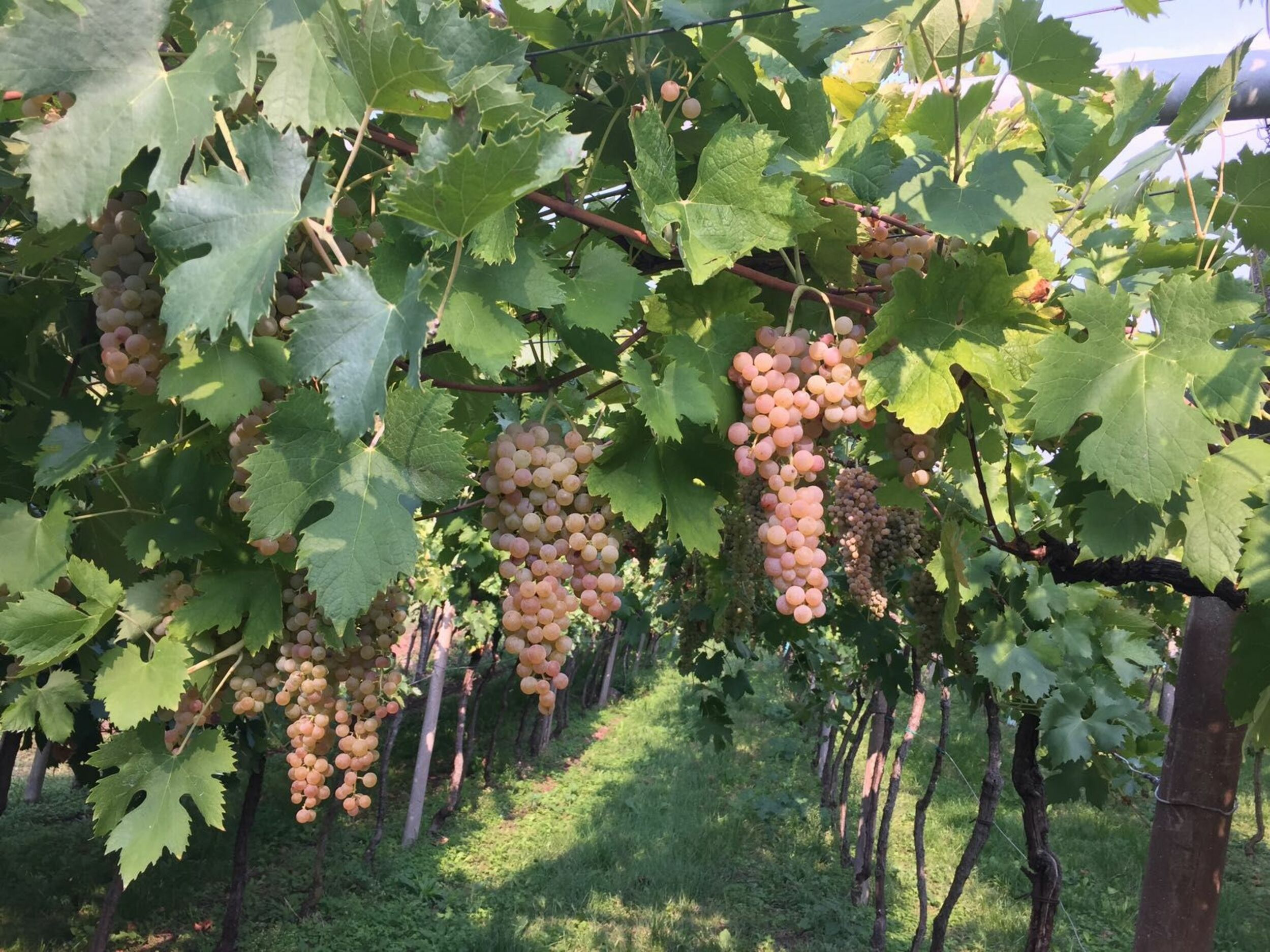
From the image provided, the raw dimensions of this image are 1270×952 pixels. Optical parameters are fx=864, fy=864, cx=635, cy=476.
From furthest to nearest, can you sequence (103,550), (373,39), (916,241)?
(103,550), (916,241), (373,39)

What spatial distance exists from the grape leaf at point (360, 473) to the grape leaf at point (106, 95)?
30 cm

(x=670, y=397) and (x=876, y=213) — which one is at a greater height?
(x=876, y=213)

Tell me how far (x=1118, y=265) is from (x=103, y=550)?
6.48 feet

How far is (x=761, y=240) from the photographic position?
1065 mm

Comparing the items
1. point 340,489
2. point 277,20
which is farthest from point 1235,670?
point 277,20

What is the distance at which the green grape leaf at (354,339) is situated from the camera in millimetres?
886

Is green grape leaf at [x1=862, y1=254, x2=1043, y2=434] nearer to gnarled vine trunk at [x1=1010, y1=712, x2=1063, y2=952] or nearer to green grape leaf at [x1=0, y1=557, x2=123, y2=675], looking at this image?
green grape leaf at [x1=0, y1=557, x2=123, y2=675]

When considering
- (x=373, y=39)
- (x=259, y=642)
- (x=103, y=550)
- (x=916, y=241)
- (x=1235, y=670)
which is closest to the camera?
(x=373, y=39)

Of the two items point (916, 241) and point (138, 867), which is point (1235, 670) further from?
point (138, 867)

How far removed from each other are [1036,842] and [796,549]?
2.90 meters

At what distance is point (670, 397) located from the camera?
3.65 feet

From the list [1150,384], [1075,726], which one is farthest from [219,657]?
[1075,726]

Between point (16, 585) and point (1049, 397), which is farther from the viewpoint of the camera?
point (16, 585)

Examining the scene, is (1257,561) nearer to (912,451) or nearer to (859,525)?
(912,451)
